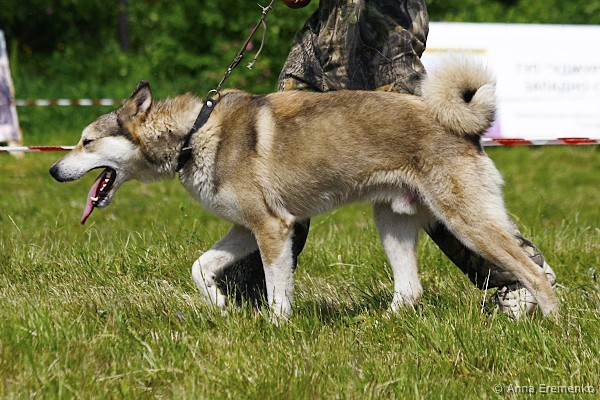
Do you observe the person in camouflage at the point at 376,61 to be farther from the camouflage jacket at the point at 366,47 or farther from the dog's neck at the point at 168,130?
the dog's neck at the point at 168,130

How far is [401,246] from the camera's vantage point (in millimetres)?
4422

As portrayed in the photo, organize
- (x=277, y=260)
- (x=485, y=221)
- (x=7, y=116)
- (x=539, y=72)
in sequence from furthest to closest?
1. (x=539, y=72)
2. (x=7, y=116)
3. (x=277, y=260)
4. (x=485, y=221)

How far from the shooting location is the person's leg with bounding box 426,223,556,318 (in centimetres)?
423

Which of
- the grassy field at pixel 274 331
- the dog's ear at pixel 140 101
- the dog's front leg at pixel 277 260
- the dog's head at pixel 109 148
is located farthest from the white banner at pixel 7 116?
the dog's front leg at pixel 277 260

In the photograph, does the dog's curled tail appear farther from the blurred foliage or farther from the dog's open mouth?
the blurred foliage

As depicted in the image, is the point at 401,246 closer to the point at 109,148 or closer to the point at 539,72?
the point at 109,148

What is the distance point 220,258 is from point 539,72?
720 cm

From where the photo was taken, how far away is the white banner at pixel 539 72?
10328 millimetres

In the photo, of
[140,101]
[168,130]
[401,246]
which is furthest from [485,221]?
[140,101]

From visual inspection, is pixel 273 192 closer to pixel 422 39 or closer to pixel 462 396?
pixel 422 39

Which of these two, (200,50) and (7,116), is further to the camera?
(200,50)

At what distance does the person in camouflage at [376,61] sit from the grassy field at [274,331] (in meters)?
0.19

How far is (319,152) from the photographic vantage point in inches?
166

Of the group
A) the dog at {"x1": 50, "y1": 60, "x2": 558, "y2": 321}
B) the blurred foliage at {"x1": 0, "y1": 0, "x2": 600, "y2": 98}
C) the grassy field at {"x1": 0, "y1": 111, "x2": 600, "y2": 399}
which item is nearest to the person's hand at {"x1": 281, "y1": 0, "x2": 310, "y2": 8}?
the dog at {"x1": 50, "y1": 60, "x2": 558, "y2": 321}
